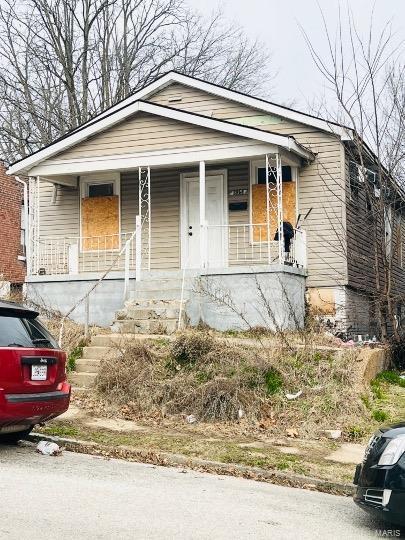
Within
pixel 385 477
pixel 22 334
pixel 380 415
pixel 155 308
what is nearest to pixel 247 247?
pixel 155 308

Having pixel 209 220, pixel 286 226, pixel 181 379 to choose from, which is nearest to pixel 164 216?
pixel 209 220

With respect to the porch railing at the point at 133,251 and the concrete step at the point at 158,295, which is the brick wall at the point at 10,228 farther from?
the concrete step at the point at 158,295

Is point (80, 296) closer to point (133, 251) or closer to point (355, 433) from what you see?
point (133, 251)

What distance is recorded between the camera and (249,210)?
17750 millimetres

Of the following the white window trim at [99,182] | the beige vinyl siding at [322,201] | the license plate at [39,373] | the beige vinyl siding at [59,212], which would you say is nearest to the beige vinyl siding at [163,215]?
the white window trim at [99,182]

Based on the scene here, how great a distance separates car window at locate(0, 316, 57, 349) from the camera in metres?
7.89

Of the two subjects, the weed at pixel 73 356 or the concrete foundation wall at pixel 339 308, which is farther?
the concrete foundation wall at pixel 339 308

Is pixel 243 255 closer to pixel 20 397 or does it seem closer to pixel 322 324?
pixel 322 324

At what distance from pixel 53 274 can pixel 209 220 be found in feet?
14.3

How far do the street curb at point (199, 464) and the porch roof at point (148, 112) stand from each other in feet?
29.0

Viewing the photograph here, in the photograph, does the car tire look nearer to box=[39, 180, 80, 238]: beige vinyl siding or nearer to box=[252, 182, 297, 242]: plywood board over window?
box=[252, 182, 297, 242]: plywood board over window

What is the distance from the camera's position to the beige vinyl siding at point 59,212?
19297mm

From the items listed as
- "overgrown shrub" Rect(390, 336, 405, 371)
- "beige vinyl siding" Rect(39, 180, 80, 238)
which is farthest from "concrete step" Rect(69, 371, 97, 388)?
"beige vinyl siding" Rect(39, 180, 80, 238)

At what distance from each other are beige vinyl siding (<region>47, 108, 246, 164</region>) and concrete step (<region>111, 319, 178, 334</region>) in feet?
15.1
